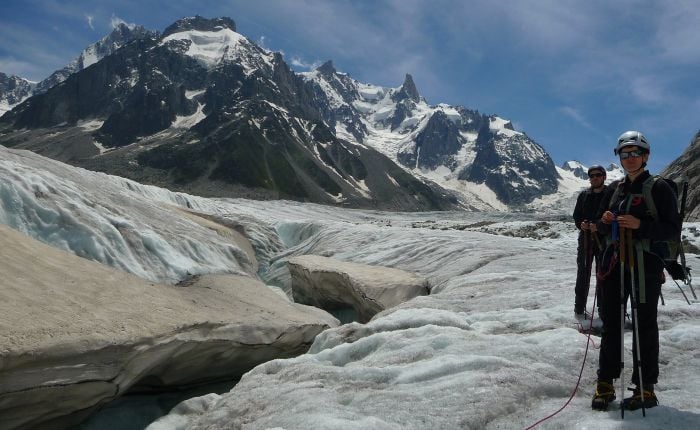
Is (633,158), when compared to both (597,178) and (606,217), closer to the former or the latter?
(606,217)

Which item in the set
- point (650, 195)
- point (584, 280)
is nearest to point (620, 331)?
point (650, 195)

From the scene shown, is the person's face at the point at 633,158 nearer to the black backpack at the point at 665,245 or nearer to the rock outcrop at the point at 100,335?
the black backpack at the point at 665,245

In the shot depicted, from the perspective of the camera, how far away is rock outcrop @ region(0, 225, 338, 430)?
301 inches

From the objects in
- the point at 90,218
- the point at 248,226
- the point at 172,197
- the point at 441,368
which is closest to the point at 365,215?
the point at 172,197

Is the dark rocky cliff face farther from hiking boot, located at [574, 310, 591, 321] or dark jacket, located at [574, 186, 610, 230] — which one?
hiking boot, located at [574, 310, 591, 321]

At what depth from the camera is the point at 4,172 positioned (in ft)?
54.0

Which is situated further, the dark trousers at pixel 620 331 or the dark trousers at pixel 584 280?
the dark trousers at pixel 584 280

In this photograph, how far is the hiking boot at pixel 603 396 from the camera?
599 cm

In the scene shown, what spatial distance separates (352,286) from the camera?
19203 millimetres

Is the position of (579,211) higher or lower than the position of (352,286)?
higher

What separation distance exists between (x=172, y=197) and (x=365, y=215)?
7886cm

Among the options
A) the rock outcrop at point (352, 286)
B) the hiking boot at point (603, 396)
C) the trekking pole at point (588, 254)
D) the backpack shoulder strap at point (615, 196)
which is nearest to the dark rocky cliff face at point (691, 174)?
the rock outcrop at point (352, 286)

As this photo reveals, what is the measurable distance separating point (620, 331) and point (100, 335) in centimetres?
840

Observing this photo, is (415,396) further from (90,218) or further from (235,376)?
(90,218)
